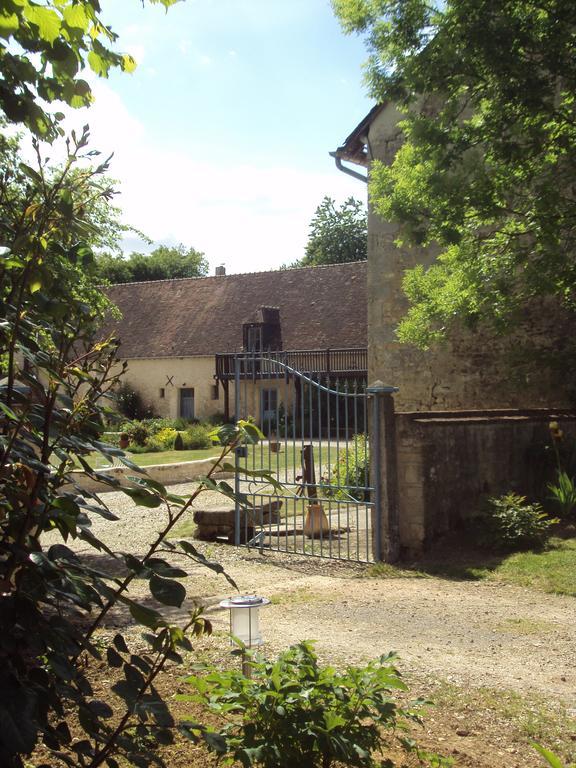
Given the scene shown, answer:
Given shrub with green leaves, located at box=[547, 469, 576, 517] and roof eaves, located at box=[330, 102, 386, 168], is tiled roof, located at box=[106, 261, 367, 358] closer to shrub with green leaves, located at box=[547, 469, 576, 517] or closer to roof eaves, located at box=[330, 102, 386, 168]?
roof eaves, located at box=[330, 102, 386, 168]

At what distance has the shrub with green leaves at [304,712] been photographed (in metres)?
2.69

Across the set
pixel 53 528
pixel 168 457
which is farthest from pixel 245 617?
pixel 168 457

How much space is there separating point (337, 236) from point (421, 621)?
45513 mm

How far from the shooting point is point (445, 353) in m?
13.5

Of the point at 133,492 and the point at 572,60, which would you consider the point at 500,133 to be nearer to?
the point at 572,60

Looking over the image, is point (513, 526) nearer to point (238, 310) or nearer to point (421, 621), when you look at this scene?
point (421, 621)

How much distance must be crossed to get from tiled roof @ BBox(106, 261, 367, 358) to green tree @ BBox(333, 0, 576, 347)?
1777 centimetres

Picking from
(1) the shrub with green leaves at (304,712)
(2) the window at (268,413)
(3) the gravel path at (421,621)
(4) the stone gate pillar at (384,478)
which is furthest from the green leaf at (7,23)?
(4) the stone gate pillar at (384,478)

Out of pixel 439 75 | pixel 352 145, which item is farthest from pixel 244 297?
pixel 439 75

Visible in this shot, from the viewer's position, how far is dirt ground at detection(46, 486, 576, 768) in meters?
3.81

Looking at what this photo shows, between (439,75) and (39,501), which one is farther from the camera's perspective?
(439,75)

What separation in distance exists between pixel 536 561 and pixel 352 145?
9924 mm

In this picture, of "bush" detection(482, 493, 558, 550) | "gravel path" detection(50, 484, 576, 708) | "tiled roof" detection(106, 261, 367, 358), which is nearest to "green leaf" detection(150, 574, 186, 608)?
"gravel path" detection(50, 484, 576, 708)

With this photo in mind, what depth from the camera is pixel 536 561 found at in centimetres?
771
